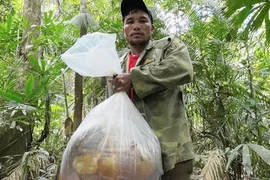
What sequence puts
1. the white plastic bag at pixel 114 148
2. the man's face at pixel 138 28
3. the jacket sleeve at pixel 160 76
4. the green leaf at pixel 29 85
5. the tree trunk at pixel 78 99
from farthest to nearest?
1. the tree trunk at pixel 78 99
2. the green leaf at pixel 29 85
3. the man's face at pixel 138 28
4. the jacket sleeve at pixel 160 76
5. the white plastic bag at pixel 114 148

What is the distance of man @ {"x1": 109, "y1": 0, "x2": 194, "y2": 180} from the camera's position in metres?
1.27

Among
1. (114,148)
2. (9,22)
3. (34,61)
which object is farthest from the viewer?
(9,22)

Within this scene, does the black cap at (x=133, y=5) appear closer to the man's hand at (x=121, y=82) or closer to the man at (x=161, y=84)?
the man at (x=161, y=84)

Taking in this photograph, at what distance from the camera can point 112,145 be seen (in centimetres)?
108

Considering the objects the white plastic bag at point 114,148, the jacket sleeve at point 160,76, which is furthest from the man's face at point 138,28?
the white plastic bag at point 114,148

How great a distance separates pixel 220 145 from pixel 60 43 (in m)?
1.66

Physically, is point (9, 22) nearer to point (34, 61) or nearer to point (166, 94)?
point (34, 61)

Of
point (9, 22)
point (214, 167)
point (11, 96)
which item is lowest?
point (214, 167)

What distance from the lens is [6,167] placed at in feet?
8.04

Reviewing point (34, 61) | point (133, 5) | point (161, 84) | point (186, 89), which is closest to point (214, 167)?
point (186, 89)

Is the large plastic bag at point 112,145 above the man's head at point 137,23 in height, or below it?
below

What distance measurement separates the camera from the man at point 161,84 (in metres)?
1.27

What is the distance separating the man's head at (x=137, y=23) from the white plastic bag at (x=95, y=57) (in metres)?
0.10

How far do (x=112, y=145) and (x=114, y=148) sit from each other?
0.01m
